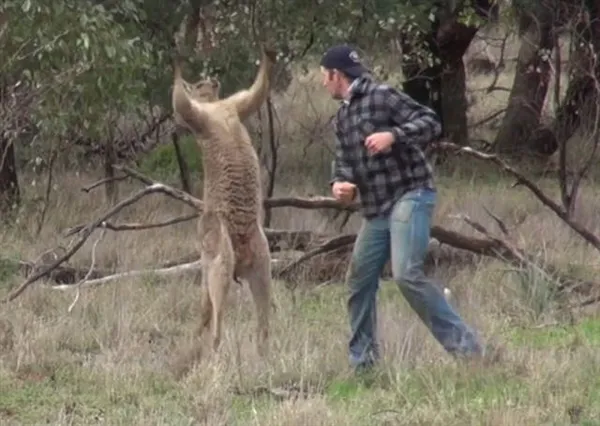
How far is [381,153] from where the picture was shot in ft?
25.8

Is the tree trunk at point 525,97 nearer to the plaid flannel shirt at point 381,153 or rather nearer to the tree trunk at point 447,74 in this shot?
the tree trunk at point 447,74

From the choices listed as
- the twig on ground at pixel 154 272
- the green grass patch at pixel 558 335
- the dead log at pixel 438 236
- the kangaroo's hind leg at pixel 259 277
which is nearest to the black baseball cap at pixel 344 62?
the kangaroo's hind leg at pixel 259 277

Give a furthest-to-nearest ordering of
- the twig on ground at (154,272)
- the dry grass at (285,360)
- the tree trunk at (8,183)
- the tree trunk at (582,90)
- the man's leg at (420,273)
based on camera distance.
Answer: the tree trunk at (582,90) < the tree trunk at (8,183) < the twig on ground at (154,272) < the man's leg at (420,273) < the dry grass at (285,360)

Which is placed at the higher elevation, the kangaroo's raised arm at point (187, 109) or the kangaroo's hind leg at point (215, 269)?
the kangaroo's raised arm at point (187, 109)

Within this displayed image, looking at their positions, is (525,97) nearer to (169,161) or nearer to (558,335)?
(169,161)

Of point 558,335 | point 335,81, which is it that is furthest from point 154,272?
point 335,81

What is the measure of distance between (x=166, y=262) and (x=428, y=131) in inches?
185

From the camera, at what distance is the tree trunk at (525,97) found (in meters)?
19.0

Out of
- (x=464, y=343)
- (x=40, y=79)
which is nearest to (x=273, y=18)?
(x=40, y=79)

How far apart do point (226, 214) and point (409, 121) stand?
4.26 feet

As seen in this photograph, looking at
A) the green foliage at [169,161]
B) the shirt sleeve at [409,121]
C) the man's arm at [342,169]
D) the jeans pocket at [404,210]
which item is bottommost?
the green foliage at [169,161]

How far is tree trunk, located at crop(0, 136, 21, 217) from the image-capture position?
15.4 m

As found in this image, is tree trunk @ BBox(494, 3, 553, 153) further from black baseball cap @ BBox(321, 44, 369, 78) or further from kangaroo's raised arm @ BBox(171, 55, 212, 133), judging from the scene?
black baseball cap @ BBox(321, 44, 369, 78)

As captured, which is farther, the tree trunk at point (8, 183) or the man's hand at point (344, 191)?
the tree trunk at point (8, 183)
